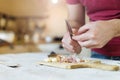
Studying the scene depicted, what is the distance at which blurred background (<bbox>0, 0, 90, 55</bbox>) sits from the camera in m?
4.98

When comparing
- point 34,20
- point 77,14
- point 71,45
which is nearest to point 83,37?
point 71,45

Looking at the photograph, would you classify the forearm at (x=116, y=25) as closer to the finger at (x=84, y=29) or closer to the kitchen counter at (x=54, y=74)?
the finger at (x=84, y=29)

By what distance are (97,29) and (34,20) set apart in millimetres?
4468

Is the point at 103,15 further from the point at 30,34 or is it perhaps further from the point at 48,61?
the point at 30,34

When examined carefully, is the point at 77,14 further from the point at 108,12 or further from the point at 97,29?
the point at 97,29

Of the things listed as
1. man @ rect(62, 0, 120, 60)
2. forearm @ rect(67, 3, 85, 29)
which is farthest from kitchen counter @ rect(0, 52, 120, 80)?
forearm @ rect(67, 3, 85, 29)

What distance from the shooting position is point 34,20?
17.0 ft

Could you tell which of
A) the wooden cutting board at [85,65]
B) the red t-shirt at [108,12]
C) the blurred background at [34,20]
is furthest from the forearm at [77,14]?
the blurred background at [34,20]

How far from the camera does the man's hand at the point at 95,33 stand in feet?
2.55

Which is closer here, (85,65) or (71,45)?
(85,65)

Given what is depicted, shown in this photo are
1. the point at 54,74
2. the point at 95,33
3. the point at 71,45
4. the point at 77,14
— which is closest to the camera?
the point at 54,74

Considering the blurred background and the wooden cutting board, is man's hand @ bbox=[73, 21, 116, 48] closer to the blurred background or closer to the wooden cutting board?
the wooden cutting board

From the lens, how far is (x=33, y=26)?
5.16 metres

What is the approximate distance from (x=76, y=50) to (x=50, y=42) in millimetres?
3928
